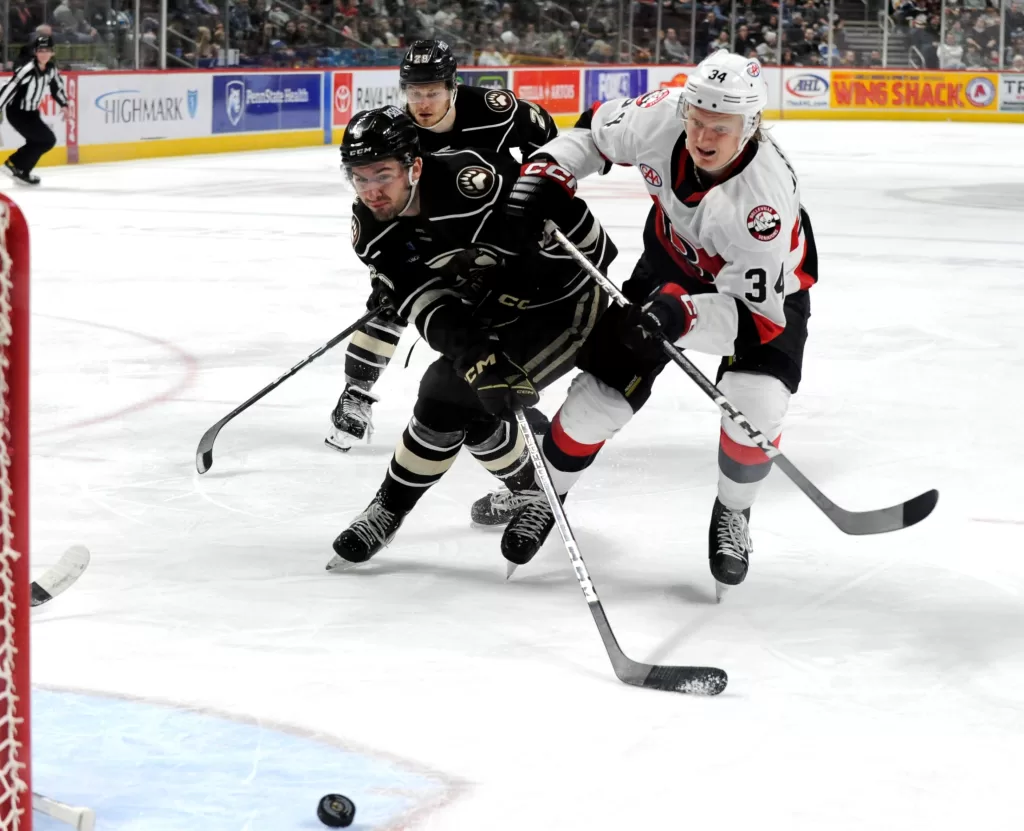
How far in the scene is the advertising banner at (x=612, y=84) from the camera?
16.5m

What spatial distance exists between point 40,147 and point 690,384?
6574mm

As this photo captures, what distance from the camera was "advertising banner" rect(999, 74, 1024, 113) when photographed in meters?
17.8

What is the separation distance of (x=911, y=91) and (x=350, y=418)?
1565cm

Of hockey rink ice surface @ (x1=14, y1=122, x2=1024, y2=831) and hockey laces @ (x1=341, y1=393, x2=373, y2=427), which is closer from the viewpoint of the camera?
hockey rink ice surface @ (x1=14, y1=122, x2=1024, y2=831)

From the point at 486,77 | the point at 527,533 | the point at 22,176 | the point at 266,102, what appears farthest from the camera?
the point at 486,77

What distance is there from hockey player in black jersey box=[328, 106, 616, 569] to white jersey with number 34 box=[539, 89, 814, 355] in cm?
21

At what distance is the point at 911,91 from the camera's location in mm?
18125

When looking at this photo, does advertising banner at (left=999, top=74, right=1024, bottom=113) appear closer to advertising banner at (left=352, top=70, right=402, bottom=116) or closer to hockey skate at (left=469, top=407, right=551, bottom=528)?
advertising banner at (left=352, top=70, right=402, bottom=116)

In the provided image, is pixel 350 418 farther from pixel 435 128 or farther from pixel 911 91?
pixel 911 91

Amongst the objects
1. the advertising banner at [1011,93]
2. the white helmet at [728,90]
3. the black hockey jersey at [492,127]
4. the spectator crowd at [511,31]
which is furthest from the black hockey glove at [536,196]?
the advertising banner at [1011,93]

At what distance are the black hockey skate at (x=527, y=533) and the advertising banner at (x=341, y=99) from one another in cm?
1104

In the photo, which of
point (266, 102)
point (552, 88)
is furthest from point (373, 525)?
point (552, 88)

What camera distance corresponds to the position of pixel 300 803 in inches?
76.4

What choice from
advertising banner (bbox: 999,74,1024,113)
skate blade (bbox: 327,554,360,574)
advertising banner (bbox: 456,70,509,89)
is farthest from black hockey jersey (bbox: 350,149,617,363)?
advertising banner (bbox: 999,74,1024,113)
